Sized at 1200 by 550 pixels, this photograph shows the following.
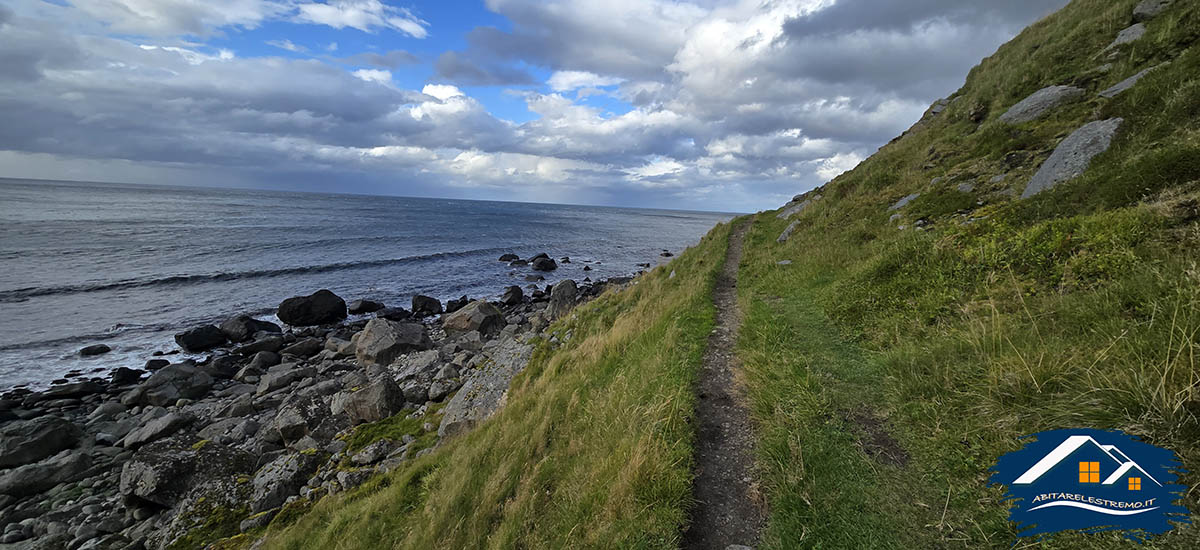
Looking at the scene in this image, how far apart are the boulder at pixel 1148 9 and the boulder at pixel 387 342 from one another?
32.1 metres

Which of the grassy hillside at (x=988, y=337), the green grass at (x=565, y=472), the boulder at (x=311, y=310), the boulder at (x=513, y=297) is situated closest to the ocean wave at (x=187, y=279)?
the boulder at (x=311, y=310)

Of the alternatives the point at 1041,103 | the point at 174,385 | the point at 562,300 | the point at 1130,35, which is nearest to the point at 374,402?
the point at 174,385

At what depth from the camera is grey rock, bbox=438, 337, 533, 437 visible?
1111 centimetres

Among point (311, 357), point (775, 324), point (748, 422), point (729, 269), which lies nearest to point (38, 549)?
point (311, 357)

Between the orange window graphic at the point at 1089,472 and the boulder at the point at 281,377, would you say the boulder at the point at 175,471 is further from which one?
the orange window graphic at the point at 1089,472

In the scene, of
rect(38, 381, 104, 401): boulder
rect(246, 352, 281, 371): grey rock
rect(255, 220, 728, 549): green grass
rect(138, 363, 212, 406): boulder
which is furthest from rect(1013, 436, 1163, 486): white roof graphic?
rect(38, 381, 104, 401): boulder

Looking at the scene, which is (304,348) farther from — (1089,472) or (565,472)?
(1089,472)

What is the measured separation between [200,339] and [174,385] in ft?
22.5

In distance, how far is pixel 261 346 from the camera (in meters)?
24.7

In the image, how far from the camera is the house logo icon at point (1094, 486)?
9.02 ft

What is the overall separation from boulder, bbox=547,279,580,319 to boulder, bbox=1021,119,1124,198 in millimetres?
21261

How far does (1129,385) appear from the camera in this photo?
11.2 ft

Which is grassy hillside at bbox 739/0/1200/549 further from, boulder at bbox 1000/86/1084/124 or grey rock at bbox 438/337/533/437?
grey rock at bbox 438/337/533/437

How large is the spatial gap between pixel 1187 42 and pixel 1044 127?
3.49 metres
